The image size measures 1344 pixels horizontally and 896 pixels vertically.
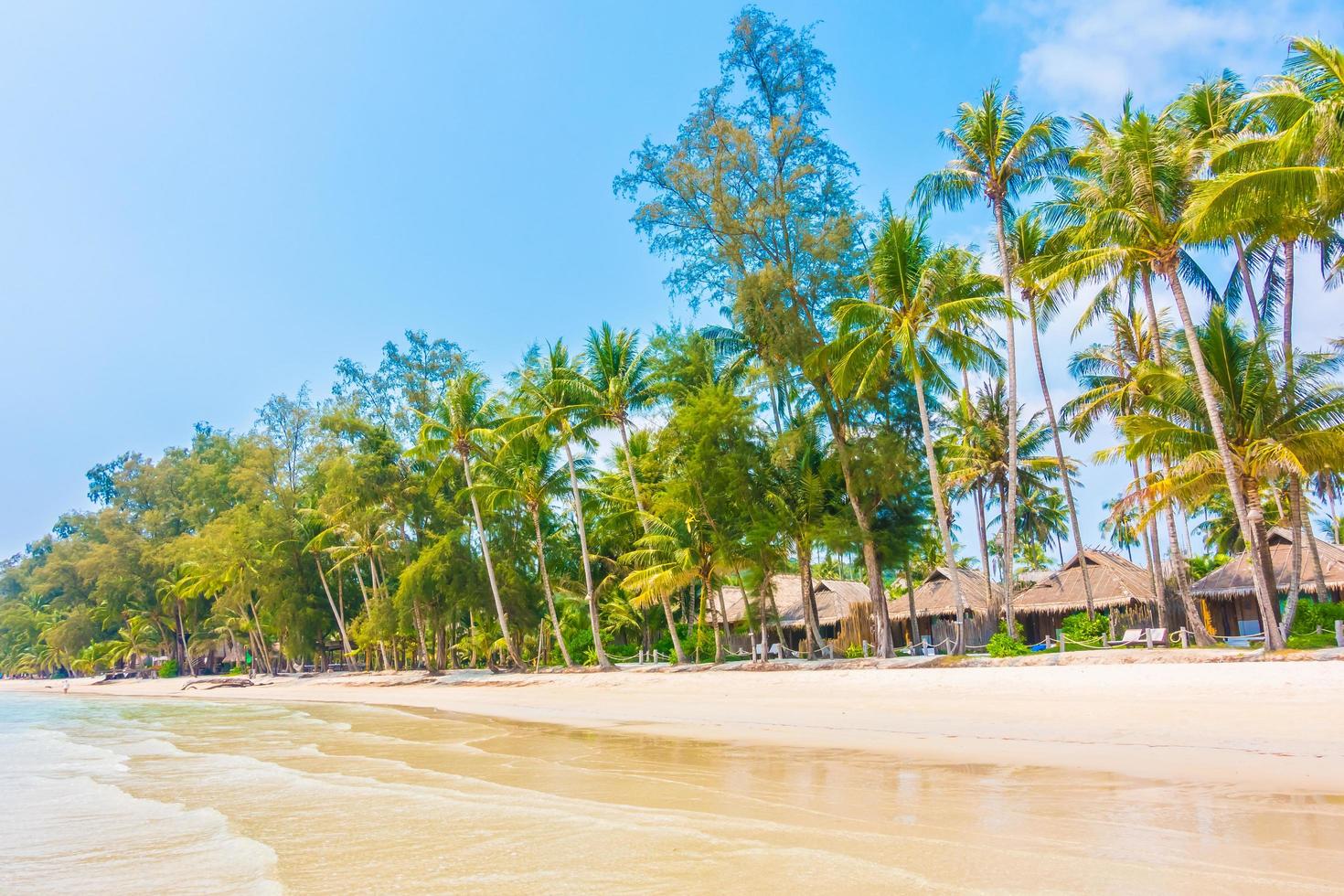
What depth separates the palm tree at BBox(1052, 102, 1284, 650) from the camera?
44.7 ft

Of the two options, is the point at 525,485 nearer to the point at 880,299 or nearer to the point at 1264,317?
the point at 880,299

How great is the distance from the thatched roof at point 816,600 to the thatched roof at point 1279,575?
33.0 ft

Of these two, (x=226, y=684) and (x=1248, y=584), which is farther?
(x=226, y=684)

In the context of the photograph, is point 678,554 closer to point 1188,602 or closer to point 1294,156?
point 1188,602

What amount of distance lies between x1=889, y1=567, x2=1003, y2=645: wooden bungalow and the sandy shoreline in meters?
11.3

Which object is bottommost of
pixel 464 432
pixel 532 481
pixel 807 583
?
pixel 807 583

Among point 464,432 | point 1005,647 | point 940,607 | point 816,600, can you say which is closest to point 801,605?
point 816,600

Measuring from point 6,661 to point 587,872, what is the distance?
86.6 m

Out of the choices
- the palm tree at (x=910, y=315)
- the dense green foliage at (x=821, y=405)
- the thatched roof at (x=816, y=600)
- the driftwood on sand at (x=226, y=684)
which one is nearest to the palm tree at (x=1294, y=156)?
the dense green foliage at (x=821, y=405)

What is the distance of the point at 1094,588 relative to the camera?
25.2 m

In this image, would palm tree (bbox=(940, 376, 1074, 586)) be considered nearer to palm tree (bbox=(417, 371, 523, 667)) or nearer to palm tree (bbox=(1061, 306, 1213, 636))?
palm tree (bbox=(1061, 306, 1213, 636))

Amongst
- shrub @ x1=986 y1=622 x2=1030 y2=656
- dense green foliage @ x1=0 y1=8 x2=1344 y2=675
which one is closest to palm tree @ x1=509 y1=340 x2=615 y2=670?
dense green foliage @ x1=0 y1=8 x2=1344 y2=675

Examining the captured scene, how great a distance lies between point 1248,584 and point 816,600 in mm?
13184

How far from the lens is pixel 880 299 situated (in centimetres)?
1864
